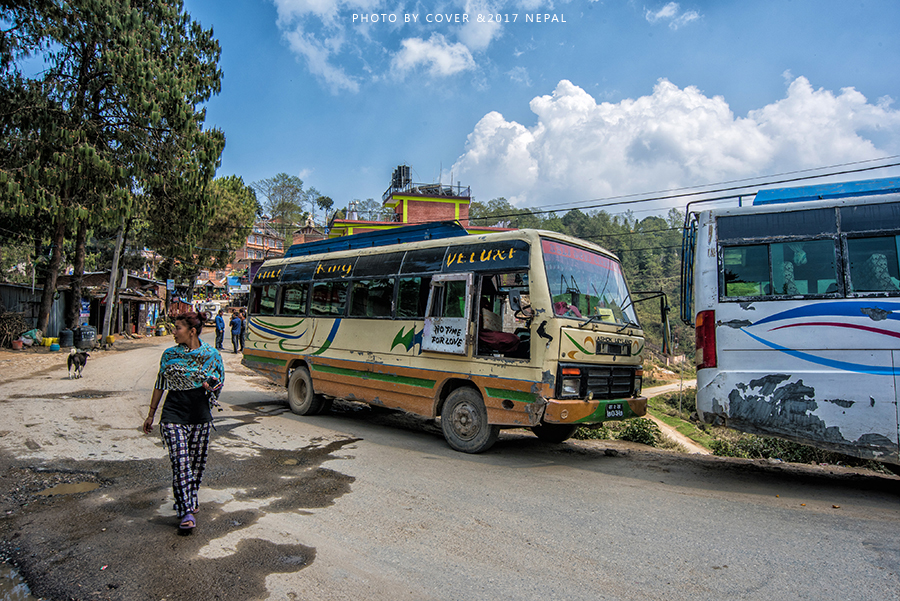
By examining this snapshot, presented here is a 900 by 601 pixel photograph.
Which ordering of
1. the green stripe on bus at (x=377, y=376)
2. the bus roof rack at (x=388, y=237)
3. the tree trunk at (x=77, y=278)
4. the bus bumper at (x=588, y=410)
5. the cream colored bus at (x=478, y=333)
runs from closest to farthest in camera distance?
the bus bumper at (x=588, y=410)
the cream colored bus at (x=478, y=333)
the green stripe on bus at (x=377, y=376)
the bus roof rack at (x=388, y=237)
the tree trunk at (x=77, y=278)

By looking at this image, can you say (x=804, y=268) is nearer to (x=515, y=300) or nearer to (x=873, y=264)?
(x=873, y=264)

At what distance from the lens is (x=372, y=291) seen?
8.81 m

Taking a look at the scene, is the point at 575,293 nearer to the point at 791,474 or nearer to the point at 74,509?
the point at 791,474

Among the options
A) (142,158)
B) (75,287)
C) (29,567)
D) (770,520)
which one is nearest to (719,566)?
(770,520)

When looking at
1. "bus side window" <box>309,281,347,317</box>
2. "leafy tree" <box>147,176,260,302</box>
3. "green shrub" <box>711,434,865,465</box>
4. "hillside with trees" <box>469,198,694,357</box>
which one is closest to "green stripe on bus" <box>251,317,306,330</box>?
"bus side window" <box>309,281,347,317</box>

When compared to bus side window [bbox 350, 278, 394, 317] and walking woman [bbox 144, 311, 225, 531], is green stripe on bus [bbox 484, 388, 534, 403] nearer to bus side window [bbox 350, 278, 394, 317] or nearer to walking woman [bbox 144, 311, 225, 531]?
bus side window [bbox 350, 278, 394, 317]

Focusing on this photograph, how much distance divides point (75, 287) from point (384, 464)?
74.0 ft

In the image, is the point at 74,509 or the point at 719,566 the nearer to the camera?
the point at 719,566

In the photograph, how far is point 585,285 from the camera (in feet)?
23.2

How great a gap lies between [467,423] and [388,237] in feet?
11.9

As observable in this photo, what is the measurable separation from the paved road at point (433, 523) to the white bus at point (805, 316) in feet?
2.75

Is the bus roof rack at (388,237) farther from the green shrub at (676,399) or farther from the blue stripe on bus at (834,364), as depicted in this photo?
the green shrub at (676,399)

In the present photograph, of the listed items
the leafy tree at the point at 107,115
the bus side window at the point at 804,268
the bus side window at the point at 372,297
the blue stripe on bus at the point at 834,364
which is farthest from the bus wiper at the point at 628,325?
the leafy tree at the point at 107,115

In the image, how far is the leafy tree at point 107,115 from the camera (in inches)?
661
